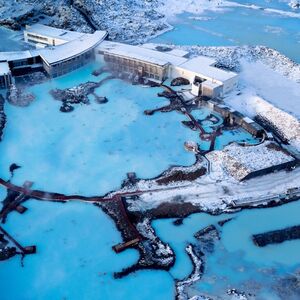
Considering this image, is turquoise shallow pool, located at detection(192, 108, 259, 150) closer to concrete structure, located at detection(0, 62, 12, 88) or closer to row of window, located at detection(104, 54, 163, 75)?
row of window, located at detection(104, 54, 163, 75)

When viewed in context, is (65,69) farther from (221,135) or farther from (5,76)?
(221,135)

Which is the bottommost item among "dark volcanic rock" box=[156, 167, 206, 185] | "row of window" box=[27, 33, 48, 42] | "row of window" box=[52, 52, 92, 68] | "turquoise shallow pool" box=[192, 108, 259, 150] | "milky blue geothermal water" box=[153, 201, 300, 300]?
"milky blue geothermal water" box=[153, 201, 300, 300]

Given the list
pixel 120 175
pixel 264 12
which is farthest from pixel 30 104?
pixel 264 12

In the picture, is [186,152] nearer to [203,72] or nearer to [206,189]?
[206,189]

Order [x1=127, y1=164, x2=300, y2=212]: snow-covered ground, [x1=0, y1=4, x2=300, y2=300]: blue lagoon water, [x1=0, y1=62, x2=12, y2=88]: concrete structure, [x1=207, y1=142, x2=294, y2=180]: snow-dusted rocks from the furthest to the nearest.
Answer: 1. [x1=0, y1=62, x2=12, y2=88]: concrete structure
2. [x1=207, y1=142, x2=294, y2=180]: snow-dusted rocks
3. [x1=127, y1=164, x2=300, y2=212]: snow-covered ground
4. [x1=0, y1=4, x2=300, y2=300]: blue lagoon water

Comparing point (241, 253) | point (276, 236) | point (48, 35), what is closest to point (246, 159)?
point (276, 236)

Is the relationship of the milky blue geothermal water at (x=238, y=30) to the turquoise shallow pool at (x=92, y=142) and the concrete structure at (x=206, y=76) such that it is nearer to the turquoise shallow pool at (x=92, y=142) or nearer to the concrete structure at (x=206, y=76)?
the concrete structure at (x=206, y=76)

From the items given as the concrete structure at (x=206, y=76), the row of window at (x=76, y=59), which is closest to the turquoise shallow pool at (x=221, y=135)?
the concrete structure at (x=206, y=76)

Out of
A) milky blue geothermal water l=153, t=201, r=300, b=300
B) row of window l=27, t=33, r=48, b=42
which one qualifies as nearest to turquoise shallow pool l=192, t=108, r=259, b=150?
milky blue geothermal water l=153, t=201, r=300, b=300
